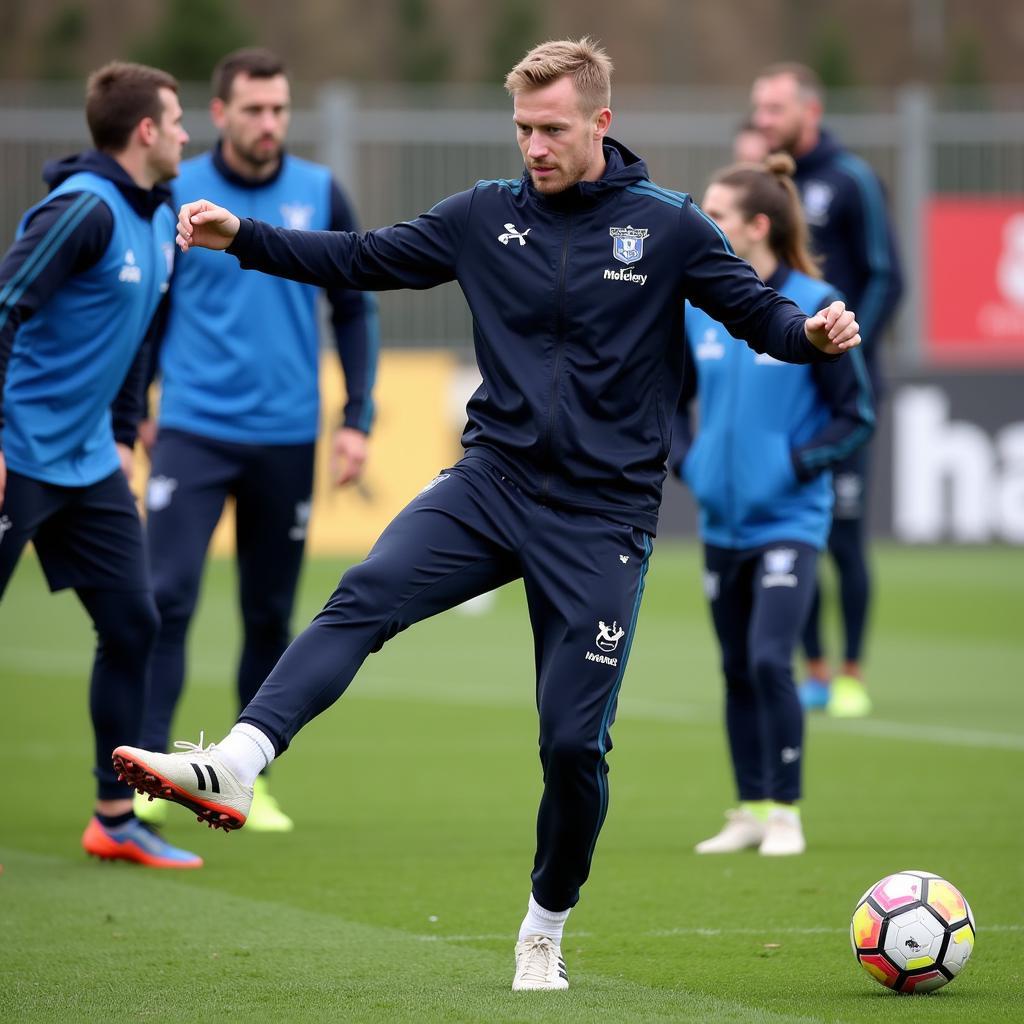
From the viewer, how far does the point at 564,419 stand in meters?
5.12

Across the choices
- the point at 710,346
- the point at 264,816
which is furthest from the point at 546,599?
the point at 264,816

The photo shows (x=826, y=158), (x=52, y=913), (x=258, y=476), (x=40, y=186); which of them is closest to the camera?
(x=52, y=913)

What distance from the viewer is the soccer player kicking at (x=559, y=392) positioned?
5.07 meters

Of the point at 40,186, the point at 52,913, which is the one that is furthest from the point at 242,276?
the point at 40,186

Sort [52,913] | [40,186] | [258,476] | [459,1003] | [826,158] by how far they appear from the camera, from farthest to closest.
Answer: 1. [40,186]
2. [826,158]
3. [258,476]
4. [52,913]
5. [459,1003]

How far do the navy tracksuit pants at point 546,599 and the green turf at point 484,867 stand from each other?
1.49ft

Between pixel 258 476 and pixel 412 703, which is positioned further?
pixel 412 703

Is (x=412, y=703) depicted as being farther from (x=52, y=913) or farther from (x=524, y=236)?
(x=524, y=236)

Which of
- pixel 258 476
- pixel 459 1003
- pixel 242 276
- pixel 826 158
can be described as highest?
pixel 826 158

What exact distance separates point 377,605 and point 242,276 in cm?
302

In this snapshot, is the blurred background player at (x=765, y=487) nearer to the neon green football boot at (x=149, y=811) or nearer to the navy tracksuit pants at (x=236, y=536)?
the navy tracksuit pants at (x=236, y=536)

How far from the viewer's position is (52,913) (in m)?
6.10

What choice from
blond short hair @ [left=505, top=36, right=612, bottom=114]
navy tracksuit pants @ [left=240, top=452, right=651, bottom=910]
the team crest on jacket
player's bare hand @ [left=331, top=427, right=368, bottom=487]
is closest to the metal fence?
player's bare hand @ [left=331, top=427, right=368, bottom=487]

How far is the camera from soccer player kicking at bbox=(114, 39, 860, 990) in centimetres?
507
